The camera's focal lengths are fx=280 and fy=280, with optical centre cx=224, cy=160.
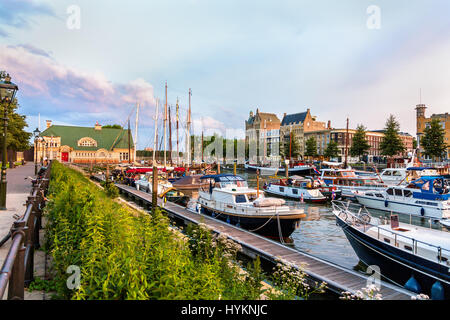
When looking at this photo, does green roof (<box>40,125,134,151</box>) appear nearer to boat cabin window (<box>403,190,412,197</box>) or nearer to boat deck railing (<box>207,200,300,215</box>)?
boat deck railing (<box>207,200,300,215</box>)

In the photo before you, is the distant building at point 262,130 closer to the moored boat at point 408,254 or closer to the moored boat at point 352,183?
the moored boat at point 352,183

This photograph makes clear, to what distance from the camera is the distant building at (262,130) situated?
13712 cm

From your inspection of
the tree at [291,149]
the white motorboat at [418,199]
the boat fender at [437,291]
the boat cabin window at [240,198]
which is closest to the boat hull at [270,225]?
the boat cabin window at [240,198]

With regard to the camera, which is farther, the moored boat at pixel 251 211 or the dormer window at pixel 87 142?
the dormer window at pixel 87 142

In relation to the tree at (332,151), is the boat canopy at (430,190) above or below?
below

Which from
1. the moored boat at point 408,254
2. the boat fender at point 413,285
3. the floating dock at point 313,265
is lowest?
the boat fender at point 413,285

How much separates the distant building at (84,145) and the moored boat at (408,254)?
85567 mm

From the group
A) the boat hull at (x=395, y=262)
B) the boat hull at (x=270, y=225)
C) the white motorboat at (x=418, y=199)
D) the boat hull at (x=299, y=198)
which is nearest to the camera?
the boat hull at (x=395, y=262)

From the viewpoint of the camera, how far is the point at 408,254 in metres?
10.8

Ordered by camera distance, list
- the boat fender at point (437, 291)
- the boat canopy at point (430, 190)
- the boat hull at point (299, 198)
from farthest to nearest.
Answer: the boat hull at point (299, 198)
the boat canopy at point (430, 190)
the boat fender at point (437, 291)

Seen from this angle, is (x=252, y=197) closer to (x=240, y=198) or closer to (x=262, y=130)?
(x=240, y=198)

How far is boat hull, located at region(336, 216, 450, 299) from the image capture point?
10000 millimetres
